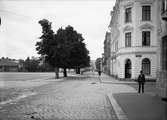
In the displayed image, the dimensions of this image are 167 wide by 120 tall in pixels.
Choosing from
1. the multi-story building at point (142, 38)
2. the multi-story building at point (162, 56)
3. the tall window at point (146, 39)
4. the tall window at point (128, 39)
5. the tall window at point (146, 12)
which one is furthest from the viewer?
the tall window at point (128, 39)

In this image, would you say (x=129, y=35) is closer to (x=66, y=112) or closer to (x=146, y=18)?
(x=146, y=18)

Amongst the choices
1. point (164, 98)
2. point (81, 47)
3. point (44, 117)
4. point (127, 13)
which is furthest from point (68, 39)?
point (44, 117)

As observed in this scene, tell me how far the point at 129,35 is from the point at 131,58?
11.5 ft

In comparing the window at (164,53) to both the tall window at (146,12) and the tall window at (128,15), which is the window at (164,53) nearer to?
the tall window at (146,12)

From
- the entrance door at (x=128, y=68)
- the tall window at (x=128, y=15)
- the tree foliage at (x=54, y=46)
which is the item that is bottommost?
the entrance door at (x=128, y=68)

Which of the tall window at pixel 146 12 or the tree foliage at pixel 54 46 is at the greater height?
the tall window at pixel 146 12

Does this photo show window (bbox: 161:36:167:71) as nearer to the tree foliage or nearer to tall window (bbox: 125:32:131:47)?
tall window (bbox: 125:32:131:47)

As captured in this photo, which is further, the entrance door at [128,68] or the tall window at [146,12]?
the entrance door at [128,68]

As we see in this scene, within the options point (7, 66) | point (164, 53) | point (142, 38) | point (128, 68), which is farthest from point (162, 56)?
point (7, 66)

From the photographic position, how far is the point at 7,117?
912cm

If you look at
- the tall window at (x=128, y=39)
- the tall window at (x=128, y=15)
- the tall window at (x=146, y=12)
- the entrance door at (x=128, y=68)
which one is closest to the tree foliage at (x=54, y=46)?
the entrance door at (x=128, y=68)

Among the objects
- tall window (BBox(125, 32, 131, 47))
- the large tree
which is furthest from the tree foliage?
tall window (BBox(125, 32, 131, 47))

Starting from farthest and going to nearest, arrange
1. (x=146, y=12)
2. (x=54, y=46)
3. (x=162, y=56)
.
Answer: (x=54, y=46) < (x=146, y=12) < (x=162, y=56)

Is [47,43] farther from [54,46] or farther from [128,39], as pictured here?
[128,39]
